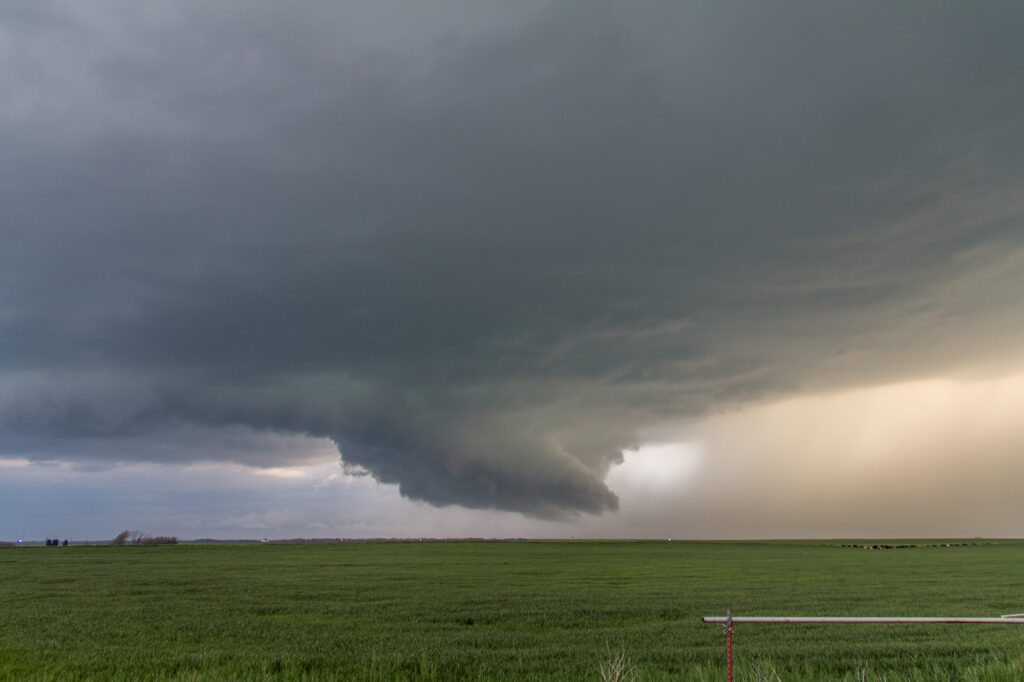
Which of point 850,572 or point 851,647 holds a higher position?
point 851,647

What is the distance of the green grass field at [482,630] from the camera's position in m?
18.3

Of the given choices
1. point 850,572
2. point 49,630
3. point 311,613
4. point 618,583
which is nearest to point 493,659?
point 311,613

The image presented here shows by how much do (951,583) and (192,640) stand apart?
50396mm

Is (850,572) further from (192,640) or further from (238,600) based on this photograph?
(192,640)

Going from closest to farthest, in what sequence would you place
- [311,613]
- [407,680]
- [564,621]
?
[407,680] → [564,621] → [311,613]

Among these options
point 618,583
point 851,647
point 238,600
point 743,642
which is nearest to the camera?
point 851,647

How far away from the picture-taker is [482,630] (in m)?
26.1

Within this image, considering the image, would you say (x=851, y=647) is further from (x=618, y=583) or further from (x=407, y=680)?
(x=618, y=583)

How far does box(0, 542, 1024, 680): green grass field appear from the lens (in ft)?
60.2

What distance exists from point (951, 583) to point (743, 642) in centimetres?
3633

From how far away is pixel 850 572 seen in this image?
6284 cm

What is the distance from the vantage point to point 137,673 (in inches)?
714

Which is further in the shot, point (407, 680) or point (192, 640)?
point (192, 640)

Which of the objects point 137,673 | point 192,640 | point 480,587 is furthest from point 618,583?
point 137,673
